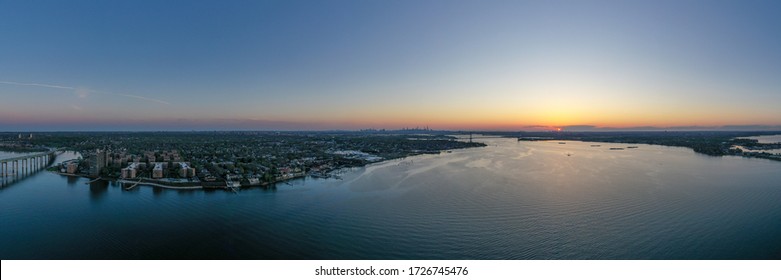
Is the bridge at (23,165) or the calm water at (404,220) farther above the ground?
the bridge at (23,165)

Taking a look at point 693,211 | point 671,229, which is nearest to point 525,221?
point 671,229

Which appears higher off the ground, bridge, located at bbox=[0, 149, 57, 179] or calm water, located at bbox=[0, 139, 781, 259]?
bridge, located at bbox=[0, 149, 57, 179]

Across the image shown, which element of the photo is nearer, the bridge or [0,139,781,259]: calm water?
[0,139,781,259]: calm water

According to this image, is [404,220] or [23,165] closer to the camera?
[404,220]

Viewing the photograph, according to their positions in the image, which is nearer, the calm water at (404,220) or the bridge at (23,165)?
the calm water at (404,220)

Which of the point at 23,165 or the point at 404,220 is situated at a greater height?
the point at 23,165
